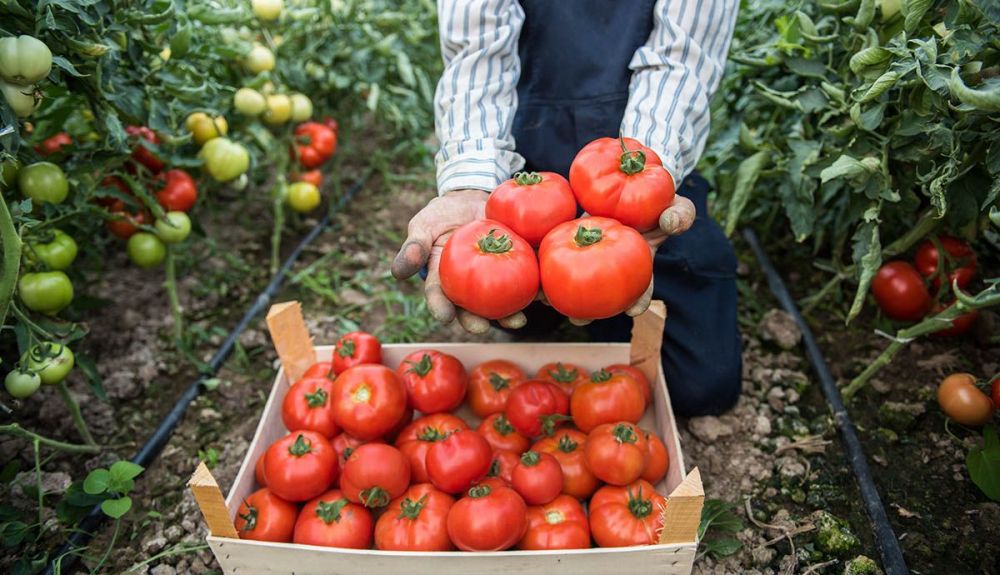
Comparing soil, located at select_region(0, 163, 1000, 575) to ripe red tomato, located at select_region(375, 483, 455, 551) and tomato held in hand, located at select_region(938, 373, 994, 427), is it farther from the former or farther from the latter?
ripe red tomato, located at select_region(375, 483, 455, 551)

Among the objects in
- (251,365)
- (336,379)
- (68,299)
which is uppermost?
(68,299)

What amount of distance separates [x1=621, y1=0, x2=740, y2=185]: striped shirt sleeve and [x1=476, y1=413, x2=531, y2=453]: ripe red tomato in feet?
2.63

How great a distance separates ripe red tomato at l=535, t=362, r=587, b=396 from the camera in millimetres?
1932

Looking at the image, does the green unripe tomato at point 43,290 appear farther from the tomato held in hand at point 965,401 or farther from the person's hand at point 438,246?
the tomato held in hand at point 965,401

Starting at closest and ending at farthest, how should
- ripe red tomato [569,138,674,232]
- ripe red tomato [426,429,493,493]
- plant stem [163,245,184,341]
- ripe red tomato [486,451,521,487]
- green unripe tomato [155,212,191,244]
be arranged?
ripe red tomato [569,138,674,232] → ripe red tomato [426,429,493,493] → ripe red tomato [486,451,521,487] → green unripe tomato [155,212,191,244] → plant stem [163,245,184,341]

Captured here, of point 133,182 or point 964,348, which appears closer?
point 133,182

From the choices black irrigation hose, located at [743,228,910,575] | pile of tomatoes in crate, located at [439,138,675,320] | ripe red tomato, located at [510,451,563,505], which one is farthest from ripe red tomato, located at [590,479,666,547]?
black irrigation hose, located at [743,228,910,575]

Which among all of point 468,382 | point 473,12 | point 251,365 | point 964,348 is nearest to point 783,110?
point 964,348

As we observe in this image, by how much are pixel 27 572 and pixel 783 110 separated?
8.42 feet

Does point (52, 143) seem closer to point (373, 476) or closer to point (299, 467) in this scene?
point (299, 467)

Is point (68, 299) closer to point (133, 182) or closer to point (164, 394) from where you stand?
point (133, 182)

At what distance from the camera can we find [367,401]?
174cm

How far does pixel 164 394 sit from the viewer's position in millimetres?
2367

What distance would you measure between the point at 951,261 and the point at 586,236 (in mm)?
1419
